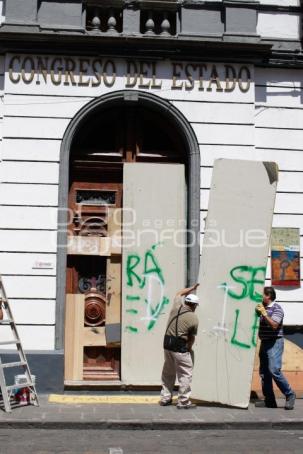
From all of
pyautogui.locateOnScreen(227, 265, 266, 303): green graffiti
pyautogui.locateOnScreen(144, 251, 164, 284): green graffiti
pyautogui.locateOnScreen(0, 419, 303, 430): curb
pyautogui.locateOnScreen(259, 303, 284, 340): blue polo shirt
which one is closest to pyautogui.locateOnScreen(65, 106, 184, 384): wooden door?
pyautogui.locateOnScreen(144, 251, 164, 284): green graffiti

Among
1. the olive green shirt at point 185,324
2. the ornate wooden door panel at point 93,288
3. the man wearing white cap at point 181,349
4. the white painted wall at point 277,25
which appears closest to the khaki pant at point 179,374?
the man wearing white cap at point 181,349

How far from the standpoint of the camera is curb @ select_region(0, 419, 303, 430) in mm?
7582

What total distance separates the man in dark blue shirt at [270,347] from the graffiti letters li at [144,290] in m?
1.78

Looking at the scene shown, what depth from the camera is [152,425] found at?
25.2 feet

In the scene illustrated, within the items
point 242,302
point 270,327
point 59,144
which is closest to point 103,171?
point 59,144

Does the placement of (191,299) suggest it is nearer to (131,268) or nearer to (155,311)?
(155,311)

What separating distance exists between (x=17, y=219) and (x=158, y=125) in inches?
123

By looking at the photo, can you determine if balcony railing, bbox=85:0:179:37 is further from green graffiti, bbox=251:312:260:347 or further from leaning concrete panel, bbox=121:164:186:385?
green graffiti, bbox=251:312:260:347

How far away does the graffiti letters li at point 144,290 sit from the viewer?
9.97m

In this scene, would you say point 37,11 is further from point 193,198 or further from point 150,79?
point 193,198

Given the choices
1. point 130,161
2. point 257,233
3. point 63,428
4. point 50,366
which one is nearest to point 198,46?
point 130,161

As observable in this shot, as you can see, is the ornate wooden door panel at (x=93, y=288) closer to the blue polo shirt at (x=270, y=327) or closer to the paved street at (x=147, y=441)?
the blue polo shirt at (x=270, y=327)

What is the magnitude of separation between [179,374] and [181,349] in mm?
366

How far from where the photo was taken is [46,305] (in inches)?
384
